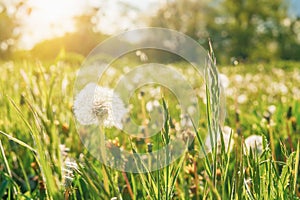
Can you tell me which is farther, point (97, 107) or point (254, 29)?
point (254, 29)

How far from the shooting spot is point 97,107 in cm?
87

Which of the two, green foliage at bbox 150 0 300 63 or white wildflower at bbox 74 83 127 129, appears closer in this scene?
white wildflower at bbox 74 83 127 129

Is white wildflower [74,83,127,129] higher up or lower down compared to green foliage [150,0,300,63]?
lower down

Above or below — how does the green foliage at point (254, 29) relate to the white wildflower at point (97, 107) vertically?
above

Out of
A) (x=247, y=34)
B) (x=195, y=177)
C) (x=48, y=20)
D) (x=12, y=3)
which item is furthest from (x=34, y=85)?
(x=247, y=34)

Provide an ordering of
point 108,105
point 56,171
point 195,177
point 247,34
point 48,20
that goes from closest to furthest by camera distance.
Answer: point 56,171 < point 108,105 < point 195,177 < point 48,20 < point 247,34

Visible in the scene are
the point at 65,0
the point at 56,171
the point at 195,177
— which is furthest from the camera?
the point at 65,0

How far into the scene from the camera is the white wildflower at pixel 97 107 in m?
0.86

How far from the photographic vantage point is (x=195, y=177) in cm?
115

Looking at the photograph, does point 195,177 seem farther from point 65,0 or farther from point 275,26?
point 275,26

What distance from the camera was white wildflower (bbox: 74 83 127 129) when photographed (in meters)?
0.86

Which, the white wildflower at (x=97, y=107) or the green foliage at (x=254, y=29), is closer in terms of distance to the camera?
the white wildflower at (x=97, y=107)

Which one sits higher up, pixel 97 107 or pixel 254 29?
pixel 254 29

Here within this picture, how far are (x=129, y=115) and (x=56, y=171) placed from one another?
1.37 metres
